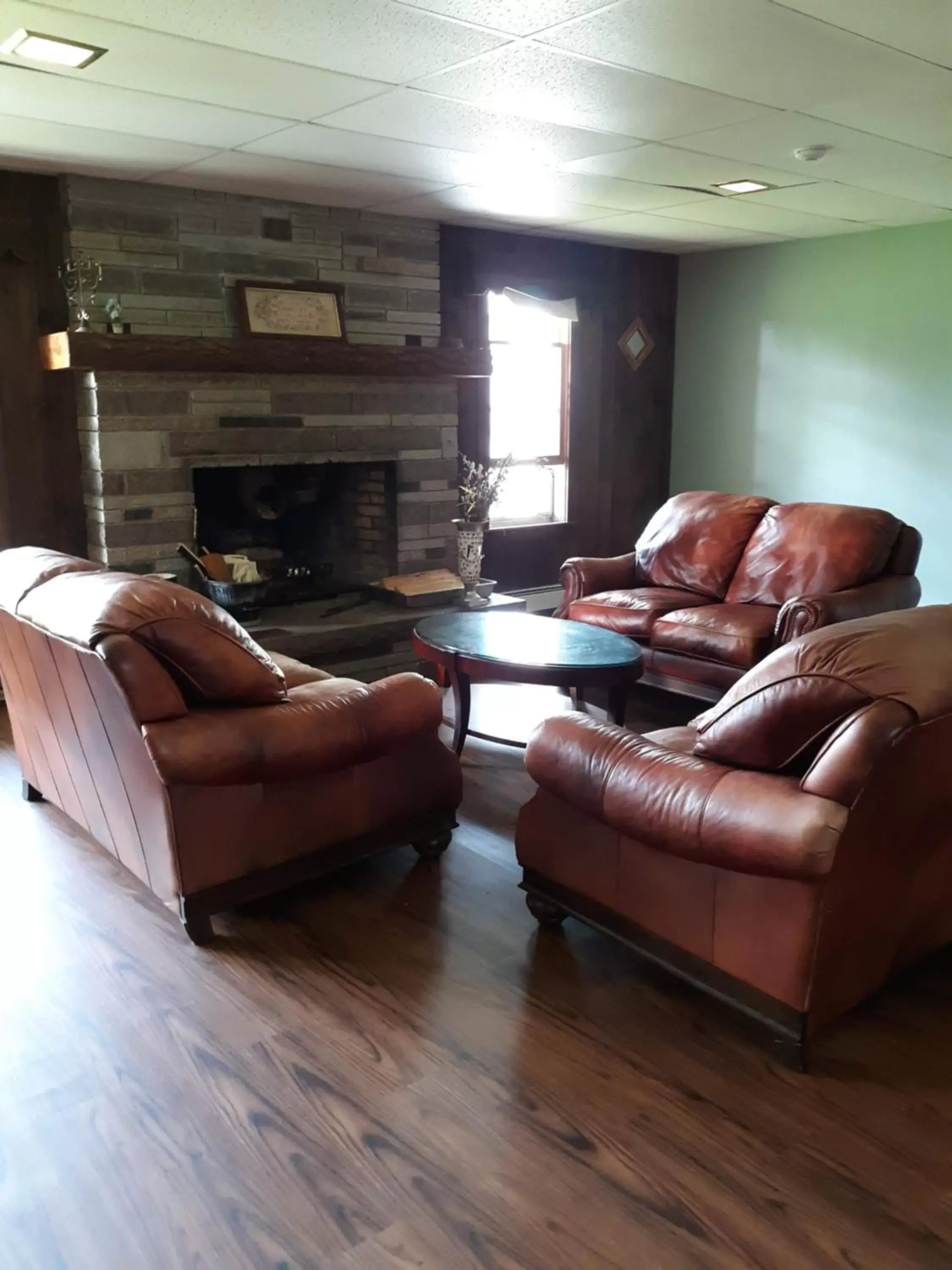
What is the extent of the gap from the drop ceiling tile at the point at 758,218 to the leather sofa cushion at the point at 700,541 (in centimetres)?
141

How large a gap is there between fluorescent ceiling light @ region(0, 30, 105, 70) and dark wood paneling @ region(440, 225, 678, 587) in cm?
301

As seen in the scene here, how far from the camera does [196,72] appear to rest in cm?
303

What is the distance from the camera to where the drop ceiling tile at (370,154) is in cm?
372

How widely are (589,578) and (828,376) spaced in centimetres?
236

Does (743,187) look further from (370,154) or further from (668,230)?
(370,154)

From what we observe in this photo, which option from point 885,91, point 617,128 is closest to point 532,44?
point 617,128

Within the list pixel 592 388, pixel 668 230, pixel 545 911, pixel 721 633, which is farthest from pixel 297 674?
pixel 592 388

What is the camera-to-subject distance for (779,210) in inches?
206

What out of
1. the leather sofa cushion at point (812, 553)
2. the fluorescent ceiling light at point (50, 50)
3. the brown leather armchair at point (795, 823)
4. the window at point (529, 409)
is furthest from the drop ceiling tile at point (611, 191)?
the brown leather armchair at point (795, 823)

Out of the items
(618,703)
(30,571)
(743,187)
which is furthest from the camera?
(743,187)

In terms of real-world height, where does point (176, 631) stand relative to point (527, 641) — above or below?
above

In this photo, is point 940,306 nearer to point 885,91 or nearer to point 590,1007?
point 885,91

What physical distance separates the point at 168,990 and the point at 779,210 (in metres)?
4.71

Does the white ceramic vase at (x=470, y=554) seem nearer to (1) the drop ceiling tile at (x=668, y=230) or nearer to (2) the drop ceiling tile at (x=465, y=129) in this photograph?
(1) the drop ceiling tile at (x=668, y=230)
